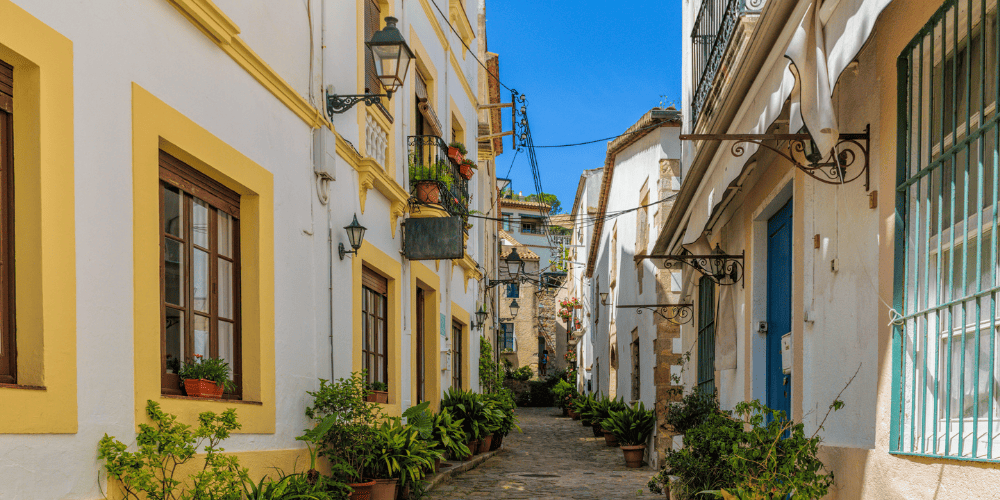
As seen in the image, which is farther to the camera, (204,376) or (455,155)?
(455,155)

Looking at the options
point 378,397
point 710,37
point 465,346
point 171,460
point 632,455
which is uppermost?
point 710,37

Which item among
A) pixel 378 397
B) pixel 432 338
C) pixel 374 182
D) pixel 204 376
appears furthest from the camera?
pixel 432 338

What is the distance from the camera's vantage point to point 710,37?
9.80 metres

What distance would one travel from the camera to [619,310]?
2025 cm

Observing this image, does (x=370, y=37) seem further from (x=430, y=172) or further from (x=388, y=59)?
(x=388, y=59)

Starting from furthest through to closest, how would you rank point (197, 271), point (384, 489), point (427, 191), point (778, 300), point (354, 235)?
point (427, 191) < point (354, 235) < point (384, 489) < point (778, 300) < point (197, 271)

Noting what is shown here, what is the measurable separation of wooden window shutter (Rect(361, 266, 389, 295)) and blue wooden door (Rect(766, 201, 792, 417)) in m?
3.87

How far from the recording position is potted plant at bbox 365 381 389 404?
8.96m

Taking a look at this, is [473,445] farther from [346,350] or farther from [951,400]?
[951,400]

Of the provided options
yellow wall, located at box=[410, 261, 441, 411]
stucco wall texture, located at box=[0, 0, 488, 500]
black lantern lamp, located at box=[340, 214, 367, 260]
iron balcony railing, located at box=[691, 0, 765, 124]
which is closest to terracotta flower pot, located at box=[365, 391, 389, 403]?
stucco wall texture, located at box=[0, 0, 488, 500]

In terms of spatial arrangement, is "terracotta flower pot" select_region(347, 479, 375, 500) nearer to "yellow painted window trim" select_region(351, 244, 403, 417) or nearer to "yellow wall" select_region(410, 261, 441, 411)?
"yellow painted window trim" select_region(351, 244, 403, 417)

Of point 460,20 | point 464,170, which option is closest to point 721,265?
point 464,170

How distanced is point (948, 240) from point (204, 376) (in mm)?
4070

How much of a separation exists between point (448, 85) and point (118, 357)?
947 cm
